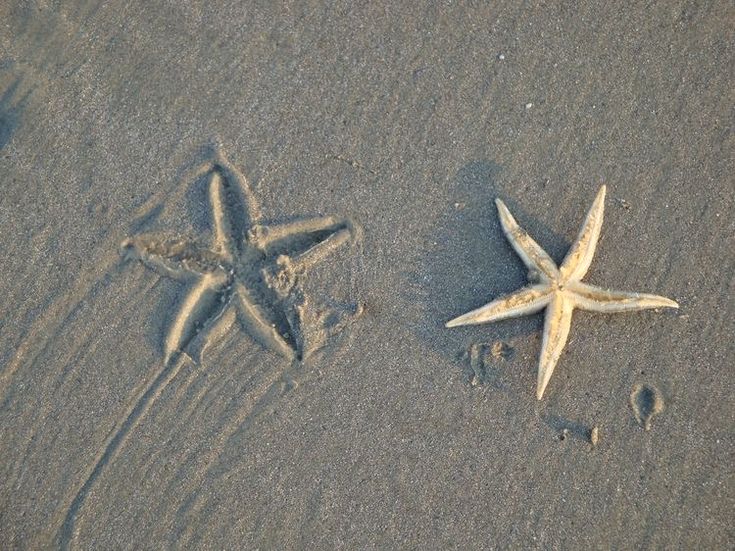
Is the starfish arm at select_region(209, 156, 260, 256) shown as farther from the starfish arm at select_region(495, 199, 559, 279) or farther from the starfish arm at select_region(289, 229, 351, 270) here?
the starfish arm at select_region(495, 199, 559, 279)

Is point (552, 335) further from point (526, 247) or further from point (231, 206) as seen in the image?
point (231, 206)

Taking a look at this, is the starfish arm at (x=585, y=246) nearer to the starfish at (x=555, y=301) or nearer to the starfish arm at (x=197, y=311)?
the starfish at (x=555, y=301)

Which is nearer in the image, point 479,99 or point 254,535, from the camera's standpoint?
point 254,535

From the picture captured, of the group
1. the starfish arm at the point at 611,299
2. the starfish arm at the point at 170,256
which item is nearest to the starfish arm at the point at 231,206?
the starfish arm at the point at 170,256

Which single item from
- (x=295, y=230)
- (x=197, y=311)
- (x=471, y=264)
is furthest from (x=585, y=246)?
(x=197, y=311)

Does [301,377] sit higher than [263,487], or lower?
higher

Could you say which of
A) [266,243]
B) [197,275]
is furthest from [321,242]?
[197,275]

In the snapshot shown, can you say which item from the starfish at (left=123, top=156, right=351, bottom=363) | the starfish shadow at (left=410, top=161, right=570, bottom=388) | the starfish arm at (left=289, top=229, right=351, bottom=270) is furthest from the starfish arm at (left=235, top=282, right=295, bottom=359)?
the starfish shadow at (left=410, top=161, right=570, bottom=388)

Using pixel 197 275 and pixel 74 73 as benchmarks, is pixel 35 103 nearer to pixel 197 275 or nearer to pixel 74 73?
pixel 74 73
